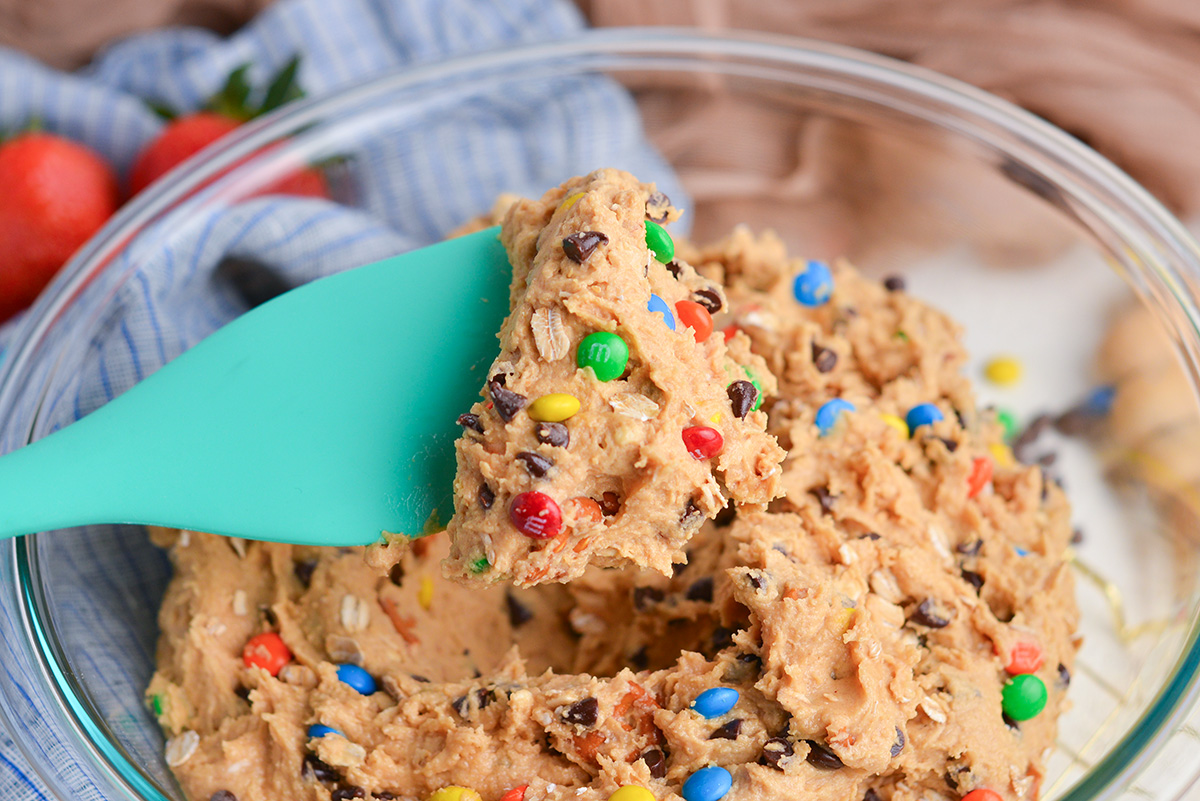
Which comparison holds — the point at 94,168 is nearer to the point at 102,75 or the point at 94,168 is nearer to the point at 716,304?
the point at 102,75

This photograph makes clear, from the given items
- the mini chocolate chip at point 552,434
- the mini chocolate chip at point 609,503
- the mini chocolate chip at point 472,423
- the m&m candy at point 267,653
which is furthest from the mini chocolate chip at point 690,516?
the m&m candy at point 267,653

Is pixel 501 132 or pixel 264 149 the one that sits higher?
pixel 501 132

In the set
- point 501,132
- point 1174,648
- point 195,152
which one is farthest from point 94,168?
point 1174,648

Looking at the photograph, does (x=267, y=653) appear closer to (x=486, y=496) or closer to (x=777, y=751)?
(x=486, y=496)

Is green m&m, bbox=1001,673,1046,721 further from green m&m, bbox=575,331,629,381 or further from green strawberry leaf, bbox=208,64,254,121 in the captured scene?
green strawberry leaf, bbox=208,64,254,121

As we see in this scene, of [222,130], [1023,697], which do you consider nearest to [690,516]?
[1023,697]

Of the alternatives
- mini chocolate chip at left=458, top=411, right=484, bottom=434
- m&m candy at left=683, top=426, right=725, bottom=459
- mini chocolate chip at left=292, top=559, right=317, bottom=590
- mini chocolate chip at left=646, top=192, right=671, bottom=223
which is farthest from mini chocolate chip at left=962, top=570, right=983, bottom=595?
mini chocolate chip at left=292, top=559, right=317, bottom=590
